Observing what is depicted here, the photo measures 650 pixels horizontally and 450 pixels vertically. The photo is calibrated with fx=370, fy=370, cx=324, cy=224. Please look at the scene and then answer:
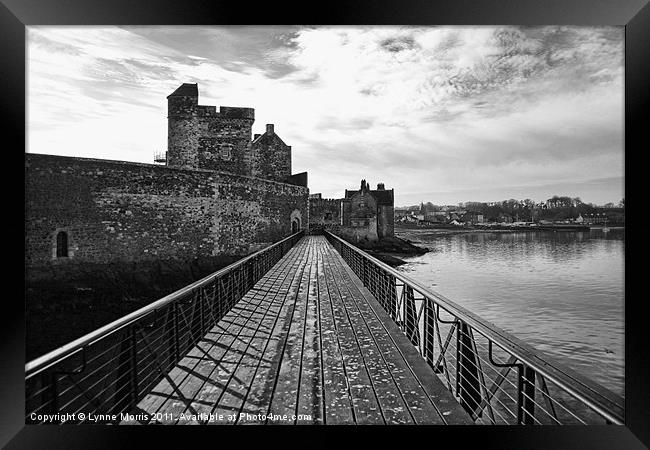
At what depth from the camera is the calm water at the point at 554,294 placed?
7.35 meters

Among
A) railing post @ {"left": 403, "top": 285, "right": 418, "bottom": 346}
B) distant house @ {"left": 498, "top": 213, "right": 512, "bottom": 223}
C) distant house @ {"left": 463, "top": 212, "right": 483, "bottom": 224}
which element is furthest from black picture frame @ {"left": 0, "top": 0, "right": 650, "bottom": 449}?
distant house @ {"left": 463, "top": 212, "right": 483, "bottom": 224}

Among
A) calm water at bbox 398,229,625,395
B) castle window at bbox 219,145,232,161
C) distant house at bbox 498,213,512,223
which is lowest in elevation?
calm water at bbox 398,229,625,395

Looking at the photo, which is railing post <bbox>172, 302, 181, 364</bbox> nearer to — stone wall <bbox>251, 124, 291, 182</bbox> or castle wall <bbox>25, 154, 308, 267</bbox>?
castle wall <bbox>25, 154, 308, 267</bbox>

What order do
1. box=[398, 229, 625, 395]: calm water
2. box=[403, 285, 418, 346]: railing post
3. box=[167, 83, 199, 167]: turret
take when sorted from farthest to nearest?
1. box=[167, 83, 199, 167]: turret
2. box=[398, 229, 625, 395]: calm water
3. box=[403, 285, 418, 346]: railing post

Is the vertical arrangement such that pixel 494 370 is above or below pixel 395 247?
above

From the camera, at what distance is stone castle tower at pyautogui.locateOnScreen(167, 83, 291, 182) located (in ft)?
45.6

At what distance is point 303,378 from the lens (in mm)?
2535

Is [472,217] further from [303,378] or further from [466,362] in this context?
[303,378]

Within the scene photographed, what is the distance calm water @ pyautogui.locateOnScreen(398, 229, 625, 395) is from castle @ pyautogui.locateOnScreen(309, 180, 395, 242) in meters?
11.3
